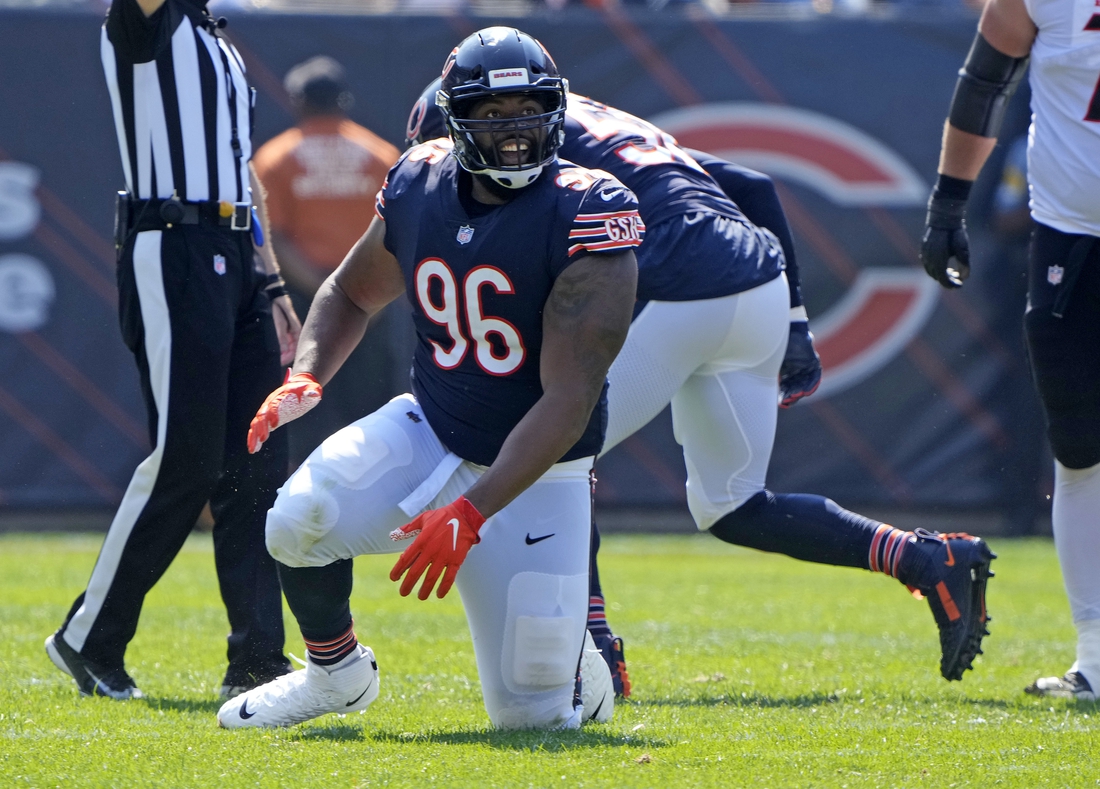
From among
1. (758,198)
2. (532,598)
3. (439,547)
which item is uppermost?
(758,198)

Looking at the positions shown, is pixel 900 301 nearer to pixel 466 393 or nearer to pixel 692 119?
pixel 692 119

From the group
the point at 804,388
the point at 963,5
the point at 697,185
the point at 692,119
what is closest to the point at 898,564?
the point at 804,388

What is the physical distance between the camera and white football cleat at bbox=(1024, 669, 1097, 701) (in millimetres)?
3713

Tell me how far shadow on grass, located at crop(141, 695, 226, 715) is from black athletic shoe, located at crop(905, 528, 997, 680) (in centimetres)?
177

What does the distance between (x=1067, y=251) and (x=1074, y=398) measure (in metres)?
0.38

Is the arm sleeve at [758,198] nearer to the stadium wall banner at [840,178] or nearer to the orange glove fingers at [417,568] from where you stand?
the orange glove fingers at [417,568]

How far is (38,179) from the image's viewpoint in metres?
7.32

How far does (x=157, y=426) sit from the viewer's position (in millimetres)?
3658

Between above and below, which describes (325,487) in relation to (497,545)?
above

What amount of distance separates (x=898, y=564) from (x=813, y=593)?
2.50 metres

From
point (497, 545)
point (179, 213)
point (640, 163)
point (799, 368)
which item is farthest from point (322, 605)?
point (799, 368)

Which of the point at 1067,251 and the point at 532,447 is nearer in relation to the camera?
the point at 532,447

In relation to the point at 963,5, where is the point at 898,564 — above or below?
below

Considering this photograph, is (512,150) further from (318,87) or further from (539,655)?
(318,87)
